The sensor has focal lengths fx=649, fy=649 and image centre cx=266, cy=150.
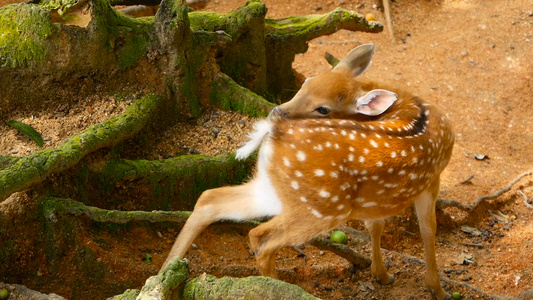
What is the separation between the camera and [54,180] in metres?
3.97

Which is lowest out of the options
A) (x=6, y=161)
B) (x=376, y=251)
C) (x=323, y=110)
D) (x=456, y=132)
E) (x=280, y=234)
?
(x=456, y=132)

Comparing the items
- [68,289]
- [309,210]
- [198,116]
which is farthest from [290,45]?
[68,289]

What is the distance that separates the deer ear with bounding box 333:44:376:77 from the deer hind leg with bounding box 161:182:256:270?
1.17 m

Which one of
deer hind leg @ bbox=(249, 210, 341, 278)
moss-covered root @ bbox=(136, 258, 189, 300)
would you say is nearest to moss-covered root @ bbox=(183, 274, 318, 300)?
moss-covered root @ bbox=(136, 258, 189, 300)

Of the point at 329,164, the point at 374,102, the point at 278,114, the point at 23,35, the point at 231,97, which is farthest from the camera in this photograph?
the point at 231,97

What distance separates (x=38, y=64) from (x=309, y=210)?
2.14 m

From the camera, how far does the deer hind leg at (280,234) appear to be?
3.87 metres

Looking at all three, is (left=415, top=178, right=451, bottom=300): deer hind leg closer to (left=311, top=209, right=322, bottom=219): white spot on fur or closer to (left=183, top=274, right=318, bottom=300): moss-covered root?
(left=311, top=209, right=322, bottom=219): white spot on fur

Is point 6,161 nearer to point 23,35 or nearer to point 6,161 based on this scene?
point 6,161

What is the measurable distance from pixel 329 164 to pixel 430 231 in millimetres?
1407

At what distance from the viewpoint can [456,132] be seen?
7926mm

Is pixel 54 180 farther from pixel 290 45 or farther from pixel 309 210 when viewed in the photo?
pixel 290 45

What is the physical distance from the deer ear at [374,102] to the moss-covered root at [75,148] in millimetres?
1542

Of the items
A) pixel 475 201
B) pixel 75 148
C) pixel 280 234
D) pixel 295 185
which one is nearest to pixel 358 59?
pixel 295 185
